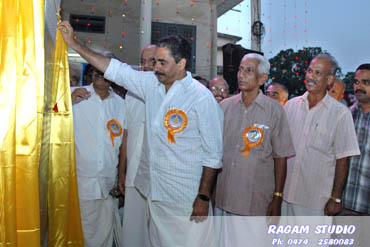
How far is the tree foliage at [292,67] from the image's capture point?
2482 centimetres

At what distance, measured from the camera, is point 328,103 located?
3004mm

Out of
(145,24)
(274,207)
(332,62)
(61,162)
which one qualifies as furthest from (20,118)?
(145,24)

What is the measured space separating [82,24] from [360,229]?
393 inches

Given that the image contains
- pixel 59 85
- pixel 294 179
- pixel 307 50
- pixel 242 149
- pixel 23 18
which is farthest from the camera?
pixel 307 50

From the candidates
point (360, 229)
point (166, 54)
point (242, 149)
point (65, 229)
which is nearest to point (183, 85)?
point (166, 54)

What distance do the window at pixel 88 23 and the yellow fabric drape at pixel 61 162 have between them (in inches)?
356

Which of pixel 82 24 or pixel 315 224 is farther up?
Result: pixel 82 24

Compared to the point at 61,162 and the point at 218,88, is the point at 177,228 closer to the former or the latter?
the point at 61,162

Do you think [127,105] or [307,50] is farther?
[307,50]

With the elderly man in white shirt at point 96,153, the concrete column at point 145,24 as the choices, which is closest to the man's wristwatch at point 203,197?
the elderly man in white shirt at point 96,153

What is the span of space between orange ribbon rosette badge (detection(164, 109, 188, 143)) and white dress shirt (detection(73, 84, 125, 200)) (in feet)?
3.02

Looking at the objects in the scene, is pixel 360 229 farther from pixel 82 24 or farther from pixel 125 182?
pixel 82 24

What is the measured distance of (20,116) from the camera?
160cm

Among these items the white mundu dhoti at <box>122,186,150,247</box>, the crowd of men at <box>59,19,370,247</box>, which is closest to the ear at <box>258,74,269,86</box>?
the crowd of men at <box>59,19,370,247</box>
